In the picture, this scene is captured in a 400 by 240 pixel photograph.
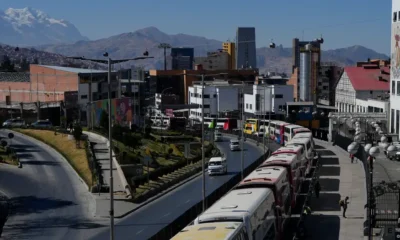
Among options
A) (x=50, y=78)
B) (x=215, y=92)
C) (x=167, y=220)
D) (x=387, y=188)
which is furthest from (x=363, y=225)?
(x=215, y=92)

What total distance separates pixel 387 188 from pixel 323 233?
3374 millimetres

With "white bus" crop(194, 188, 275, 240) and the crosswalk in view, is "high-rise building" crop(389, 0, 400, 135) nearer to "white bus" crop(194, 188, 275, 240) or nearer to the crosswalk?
the crosswalk

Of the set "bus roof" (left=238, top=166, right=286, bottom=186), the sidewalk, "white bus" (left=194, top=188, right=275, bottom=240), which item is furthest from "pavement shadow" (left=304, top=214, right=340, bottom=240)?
"white bus" (left=194, top=188, right=275, bottom=240)

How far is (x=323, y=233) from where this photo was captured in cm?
2708

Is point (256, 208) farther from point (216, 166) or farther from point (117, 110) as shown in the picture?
point (117, 110)

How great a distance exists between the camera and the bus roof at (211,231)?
16516 mm

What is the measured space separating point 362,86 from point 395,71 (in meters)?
36.3

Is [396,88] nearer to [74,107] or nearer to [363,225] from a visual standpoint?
[74,107]

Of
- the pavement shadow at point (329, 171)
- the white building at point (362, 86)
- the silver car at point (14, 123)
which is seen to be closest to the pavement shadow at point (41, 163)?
the pavement shadow at point (329, 171)

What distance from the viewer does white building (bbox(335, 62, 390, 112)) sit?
102912 mm

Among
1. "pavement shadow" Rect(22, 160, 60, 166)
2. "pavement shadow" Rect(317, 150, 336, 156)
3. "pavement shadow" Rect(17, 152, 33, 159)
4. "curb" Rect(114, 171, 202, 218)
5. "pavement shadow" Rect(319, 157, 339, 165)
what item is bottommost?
"curb" Rect(114, 171, 202, 218)

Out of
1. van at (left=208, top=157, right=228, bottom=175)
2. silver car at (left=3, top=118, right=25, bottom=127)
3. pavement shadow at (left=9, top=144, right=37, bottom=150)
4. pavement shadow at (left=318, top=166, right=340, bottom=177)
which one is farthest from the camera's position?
silver car at (left=3, top=118, right=25, bottom=127)

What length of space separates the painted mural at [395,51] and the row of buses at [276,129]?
39.0 feet

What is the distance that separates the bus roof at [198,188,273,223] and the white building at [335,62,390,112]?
7624cm
